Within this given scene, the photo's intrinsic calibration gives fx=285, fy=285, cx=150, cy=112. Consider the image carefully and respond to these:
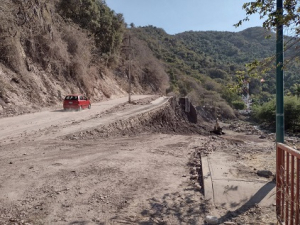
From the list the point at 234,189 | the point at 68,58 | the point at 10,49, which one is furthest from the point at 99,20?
the point at 234,189

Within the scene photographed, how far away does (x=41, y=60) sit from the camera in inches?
1016

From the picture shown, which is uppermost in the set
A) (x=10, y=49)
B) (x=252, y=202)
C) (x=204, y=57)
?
(x=204, y=57)

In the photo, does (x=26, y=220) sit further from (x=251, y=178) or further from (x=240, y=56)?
(x=240, y=56)

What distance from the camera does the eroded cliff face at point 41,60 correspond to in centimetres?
2055

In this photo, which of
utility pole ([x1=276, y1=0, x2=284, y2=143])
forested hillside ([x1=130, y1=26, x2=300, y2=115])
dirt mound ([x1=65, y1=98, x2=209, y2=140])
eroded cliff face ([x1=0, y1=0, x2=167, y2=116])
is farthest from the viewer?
forested hillside ([x1=130, y1=26, x2=300, y2=115])

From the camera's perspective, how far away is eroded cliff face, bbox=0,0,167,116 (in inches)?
809

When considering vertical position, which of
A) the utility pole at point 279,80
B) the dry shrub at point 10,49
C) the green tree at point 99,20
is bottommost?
the utility pole at point 279,80

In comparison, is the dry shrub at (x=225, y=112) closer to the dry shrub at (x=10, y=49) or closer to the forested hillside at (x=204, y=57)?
the forested hillside at (x=204, y=57)

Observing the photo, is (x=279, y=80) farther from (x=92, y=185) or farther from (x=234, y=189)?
(x=92, y=185)

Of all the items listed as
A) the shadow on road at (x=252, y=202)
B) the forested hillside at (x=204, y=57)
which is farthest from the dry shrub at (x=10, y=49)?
the forested hillside at (x=204, y=57)

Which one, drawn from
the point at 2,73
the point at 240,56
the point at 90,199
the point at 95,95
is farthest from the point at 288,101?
the point at 240,56

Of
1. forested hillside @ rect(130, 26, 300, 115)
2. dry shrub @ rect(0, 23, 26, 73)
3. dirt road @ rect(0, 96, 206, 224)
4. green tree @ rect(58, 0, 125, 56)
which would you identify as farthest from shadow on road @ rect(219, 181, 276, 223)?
green tree @ rect(58, 0, 125, 56)

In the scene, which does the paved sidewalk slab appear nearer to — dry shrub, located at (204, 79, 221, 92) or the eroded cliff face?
the eroded cliff face

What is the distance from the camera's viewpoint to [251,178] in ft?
19.7
